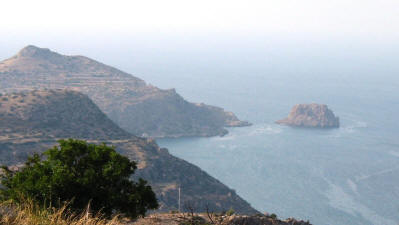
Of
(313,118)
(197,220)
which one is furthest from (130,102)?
(197,220)

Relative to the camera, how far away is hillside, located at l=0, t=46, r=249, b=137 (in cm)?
17225

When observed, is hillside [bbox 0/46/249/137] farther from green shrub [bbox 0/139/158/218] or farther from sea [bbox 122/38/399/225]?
green shrub [bbox 0/139/158/218]

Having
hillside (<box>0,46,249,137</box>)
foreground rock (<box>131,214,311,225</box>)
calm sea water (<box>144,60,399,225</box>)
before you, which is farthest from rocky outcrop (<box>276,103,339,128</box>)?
foreground rock (<box>131,214,311,225</box>)

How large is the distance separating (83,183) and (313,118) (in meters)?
176

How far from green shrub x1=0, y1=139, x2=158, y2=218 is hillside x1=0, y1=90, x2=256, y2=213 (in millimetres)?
55670

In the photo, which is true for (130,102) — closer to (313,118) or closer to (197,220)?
(313,118)

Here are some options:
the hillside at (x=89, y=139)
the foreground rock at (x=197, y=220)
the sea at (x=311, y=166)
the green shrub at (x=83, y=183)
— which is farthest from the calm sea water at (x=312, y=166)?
the green shrub at (x=83, y=183)

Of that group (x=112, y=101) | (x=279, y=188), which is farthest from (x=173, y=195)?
(x=112, y=101)

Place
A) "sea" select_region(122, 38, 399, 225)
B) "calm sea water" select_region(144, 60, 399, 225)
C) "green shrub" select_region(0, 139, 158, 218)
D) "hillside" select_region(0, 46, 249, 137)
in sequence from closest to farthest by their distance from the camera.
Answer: "green shrub" select_region(0, 139, 158, 218) → "sea" select_region(122, 38, 399, 225) → "calm sea water" select_region(144, 60, 399, 225) → "hillside" select_region(0, 46, 249, 137)

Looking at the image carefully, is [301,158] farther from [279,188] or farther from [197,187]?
[197,187]

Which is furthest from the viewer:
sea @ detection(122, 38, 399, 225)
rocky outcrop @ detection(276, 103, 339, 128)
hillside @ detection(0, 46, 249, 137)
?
rocky outcrop @ detection(276, 103, 339, 128)

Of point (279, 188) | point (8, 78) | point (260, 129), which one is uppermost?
point (8, 78)

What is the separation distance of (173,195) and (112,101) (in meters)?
103

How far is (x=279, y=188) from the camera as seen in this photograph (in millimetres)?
115812
